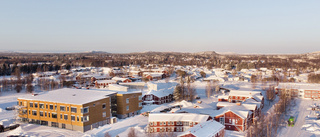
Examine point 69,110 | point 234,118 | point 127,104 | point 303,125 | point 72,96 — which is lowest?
point 303,125

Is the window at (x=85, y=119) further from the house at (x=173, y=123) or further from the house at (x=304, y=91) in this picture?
the house at (x=304, y=91)

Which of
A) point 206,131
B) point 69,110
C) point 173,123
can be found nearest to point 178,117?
point 173,123

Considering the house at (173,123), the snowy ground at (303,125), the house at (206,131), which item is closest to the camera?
the house at (206,131)

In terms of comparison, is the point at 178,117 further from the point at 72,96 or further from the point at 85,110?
the point at 72,96

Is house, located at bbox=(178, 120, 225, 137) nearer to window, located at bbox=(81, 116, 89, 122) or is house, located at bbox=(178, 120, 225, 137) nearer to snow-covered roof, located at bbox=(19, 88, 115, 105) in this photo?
window, located at bbox=(81, 116, 89, 122)

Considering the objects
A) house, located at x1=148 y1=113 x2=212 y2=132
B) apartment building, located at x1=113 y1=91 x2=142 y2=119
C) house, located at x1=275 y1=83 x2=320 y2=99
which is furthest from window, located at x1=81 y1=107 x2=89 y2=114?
house, located at x1=275 y1=83 x2=320 y2=99

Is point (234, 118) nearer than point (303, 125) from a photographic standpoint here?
Yes

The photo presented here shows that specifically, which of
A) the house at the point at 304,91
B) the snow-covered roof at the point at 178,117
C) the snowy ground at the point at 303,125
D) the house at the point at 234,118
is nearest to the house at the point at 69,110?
the snow-covered roof at the point at 178,117
